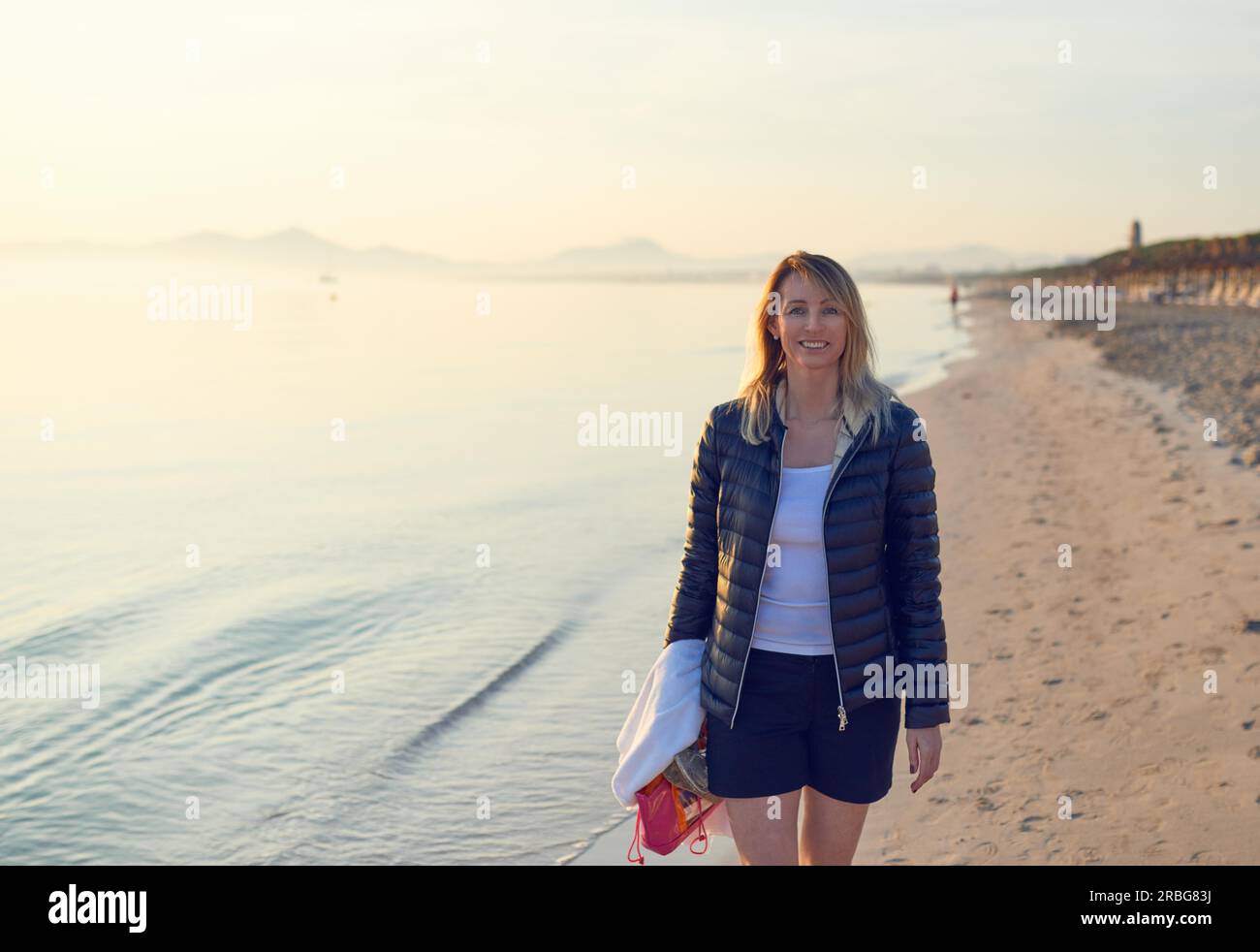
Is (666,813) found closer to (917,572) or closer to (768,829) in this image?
(768,829)

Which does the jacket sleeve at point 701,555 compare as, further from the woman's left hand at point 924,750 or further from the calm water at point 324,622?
the calm water at point 324,622

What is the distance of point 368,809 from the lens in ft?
20.5

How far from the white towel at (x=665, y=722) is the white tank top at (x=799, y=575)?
11.0 inches

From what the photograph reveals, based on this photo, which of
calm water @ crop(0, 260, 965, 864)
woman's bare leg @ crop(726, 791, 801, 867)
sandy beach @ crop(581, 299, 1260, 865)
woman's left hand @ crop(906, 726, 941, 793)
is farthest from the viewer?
calm water @ crop(0, 260, 965, 864)

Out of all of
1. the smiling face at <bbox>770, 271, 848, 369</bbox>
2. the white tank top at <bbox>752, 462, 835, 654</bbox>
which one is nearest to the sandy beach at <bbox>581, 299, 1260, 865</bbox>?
the white tank top at <bbox>752, 462, 835, 654</bbox>

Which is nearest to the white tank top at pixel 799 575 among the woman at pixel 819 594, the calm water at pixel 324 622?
the woman at pixel 819 594

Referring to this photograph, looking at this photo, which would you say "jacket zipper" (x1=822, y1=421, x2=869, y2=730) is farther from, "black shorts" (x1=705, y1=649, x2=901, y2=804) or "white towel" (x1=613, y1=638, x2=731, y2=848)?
"white towel" (x1=613, y1=638, x2=731, y2=848)

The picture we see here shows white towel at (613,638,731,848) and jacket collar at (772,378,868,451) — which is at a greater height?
jacket collar at (772,378,868,451)

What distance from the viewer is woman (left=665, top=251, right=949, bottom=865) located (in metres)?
3.15

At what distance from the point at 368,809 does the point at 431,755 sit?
782mm

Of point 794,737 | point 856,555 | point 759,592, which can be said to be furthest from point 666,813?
point 856,555

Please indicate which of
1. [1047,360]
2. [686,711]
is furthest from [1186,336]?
[686,711]

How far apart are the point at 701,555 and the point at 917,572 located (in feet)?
2.16

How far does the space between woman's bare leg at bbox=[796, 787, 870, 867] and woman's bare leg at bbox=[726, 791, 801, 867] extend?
0.08 meters
